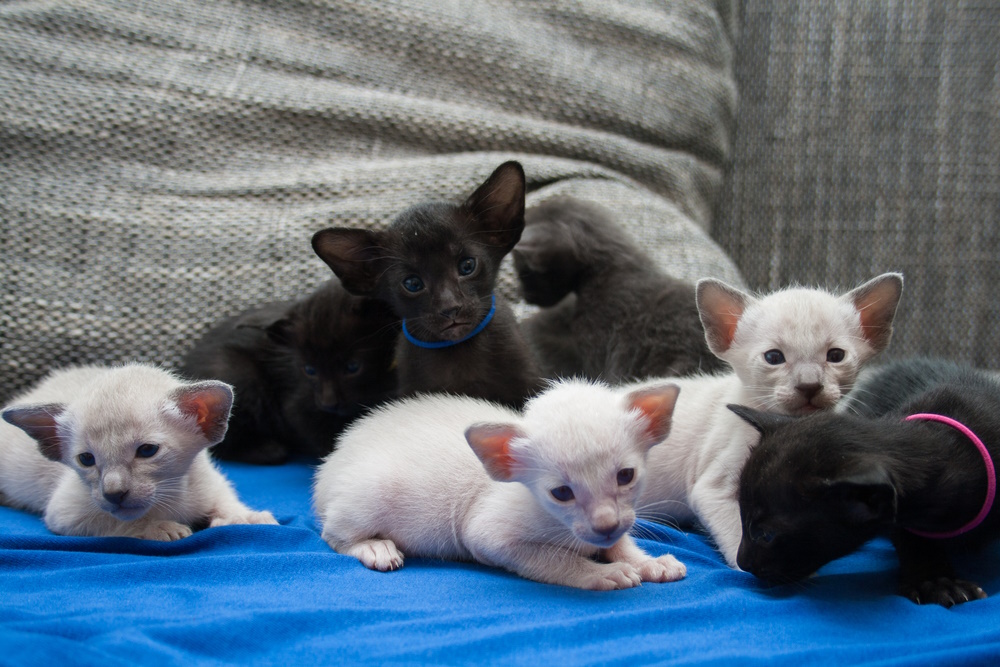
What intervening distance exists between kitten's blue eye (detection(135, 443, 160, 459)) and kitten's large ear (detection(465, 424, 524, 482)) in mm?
639

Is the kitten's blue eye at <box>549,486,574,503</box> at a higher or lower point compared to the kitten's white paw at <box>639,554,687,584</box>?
higher

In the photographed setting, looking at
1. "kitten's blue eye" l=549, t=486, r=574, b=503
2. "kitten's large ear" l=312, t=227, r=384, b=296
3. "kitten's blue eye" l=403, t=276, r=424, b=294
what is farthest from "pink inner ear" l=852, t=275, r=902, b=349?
"kitten's large ear" l=312, t=227, r=384, b=296

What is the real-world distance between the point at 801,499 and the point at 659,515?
1.73 feet

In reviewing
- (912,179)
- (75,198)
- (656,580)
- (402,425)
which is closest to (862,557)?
(656,580)

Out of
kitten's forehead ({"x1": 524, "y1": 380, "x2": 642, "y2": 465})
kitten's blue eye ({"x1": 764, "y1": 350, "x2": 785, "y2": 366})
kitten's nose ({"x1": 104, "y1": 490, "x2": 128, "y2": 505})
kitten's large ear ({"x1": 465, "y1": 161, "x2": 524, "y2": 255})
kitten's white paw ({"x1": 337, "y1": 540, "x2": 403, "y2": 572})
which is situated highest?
kitten's large ear ({"x1": 465, "y1": 161, "x2": 524, "y2": 255})

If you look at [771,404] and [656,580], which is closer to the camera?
[656,580]

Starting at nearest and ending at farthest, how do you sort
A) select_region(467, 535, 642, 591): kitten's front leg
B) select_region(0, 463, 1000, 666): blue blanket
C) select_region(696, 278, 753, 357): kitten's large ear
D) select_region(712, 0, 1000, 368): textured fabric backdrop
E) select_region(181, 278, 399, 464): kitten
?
select_region(0, 463, 1000, 666): blue blanket → select_region(467, 535, 642, 591): kitten's front leg → select_region(696, 278, 753, 357): kitten's large ear → select_region(181, 278, 399, 464): kitten → select_region(712, 0, 1000, 368): textured fabric backdrop

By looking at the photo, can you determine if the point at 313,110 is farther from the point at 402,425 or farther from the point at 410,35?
the point at 402,425

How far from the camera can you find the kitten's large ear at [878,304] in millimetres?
1592

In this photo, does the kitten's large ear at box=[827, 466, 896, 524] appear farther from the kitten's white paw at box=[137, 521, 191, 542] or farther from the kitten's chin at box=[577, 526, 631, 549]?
the kitten's white paw at box=[137, 521, 191, 542]

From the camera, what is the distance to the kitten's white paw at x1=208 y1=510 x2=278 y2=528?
1592 mm

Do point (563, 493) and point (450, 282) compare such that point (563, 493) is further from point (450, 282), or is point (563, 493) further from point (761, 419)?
point (450, 282)

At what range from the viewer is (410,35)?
2.47 metres

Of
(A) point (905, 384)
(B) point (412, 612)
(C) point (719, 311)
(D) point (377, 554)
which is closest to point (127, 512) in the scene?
(D) point (377, 554)
